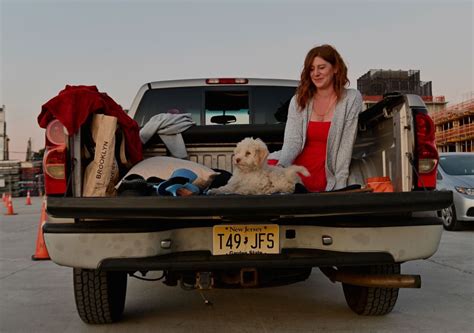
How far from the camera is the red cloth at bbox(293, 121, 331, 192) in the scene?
3959mm

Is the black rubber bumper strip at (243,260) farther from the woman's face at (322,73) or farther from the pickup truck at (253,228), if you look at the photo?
the woman's face at (322,73)

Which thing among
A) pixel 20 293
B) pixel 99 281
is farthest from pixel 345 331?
pixel 20 293

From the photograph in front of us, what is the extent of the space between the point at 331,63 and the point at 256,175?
4.26ft

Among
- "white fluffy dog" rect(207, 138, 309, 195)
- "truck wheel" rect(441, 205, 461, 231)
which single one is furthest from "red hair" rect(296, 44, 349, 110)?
"truck wheel" rect(441, 205, 461, 231)

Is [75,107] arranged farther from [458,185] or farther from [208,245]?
[458,185]

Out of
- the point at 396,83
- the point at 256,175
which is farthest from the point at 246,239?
the point at 396,83

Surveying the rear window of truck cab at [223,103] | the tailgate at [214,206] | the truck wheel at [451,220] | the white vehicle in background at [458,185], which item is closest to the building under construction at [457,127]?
the white vehicle in background at [458,185]

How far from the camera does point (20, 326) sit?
371cm

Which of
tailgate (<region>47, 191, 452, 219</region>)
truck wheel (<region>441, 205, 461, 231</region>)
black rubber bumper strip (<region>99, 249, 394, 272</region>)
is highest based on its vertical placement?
tailgate (<region>47, 191, 452, 219</region>)

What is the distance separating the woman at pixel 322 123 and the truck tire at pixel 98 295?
1.54m

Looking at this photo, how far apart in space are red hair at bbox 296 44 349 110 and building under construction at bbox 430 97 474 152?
2406 inches

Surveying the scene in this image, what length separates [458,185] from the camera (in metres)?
9.48

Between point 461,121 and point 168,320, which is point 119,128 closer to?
point 168,320

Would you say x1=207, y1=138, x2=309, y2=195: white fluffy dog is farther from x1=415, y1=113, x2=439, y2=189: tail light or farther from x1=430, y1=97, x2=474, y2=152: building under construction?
x1=430, y1=97, x2=474, y2=152: building under construction
